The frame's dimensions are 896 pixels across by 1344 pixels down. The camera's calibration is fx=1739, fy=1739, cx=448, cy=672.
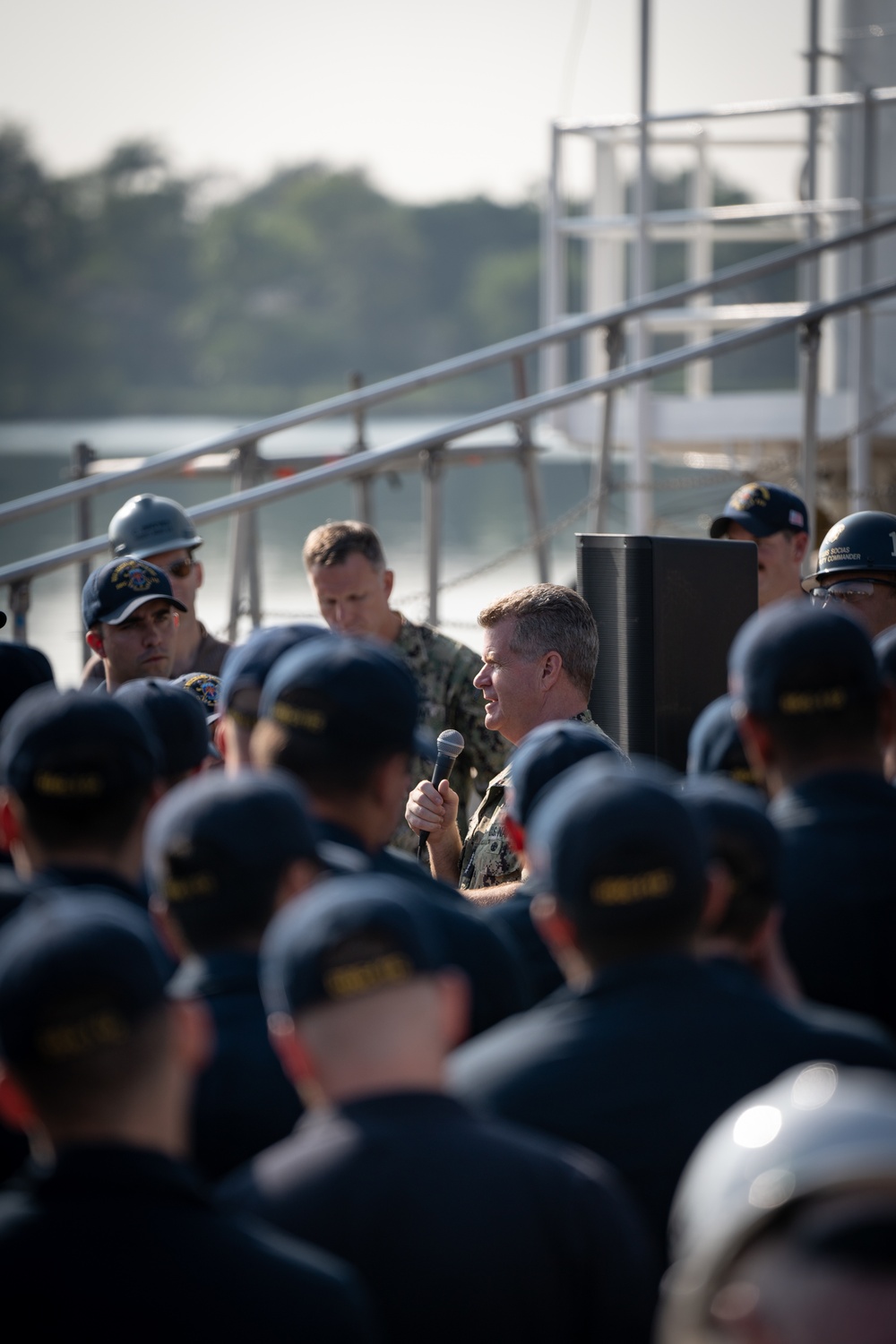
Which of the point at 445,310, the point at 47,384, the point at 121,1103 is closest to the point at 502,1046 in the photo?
the point at 121,1103

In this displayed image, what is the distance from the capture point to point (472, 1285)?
1.98 m

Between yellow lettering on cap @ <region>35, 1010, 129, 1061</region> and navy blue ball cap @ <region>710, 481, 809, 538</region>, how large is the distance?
437 centimetres

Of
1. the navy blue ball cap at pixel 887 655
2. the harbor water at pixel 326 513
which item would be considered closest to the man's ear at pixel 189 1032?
the navy blue ball cap at pixel 887 655

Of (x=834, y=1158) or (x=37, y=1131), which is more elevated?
(x=834, y=1158)

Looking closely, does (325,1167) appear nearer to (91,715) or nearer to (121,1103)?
(121,1103)

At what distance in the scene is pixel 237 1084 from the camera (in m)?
2.41

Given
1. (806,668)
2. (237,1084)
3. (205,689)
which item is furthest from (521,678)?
(237,1084)

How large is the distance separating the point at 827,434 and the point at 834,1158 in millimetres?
7947

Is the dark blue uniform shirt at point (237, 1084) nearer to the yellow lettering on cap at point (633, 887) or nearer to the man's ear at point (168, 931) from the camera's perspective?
the man's ear at point (168, 931)

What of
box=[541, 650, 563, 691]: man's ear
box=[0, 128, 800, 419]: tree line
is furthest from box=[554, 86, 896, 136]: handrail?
box=[0, 128, 800, 419]: tree line

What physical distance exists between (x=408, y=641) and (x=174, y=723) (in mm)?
2315

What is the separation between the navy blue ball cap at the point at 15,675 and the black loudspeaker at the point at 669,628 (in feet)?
5.84

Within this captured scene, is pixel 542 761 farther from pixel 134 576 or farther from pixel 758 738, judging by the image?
pixel 134 576

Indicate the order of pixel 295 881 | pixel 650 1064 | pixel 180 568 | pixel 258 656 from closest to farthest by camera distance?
pixel 650 1064 → pixel 295 881 → pixel 258 656 → pixel 180 568
